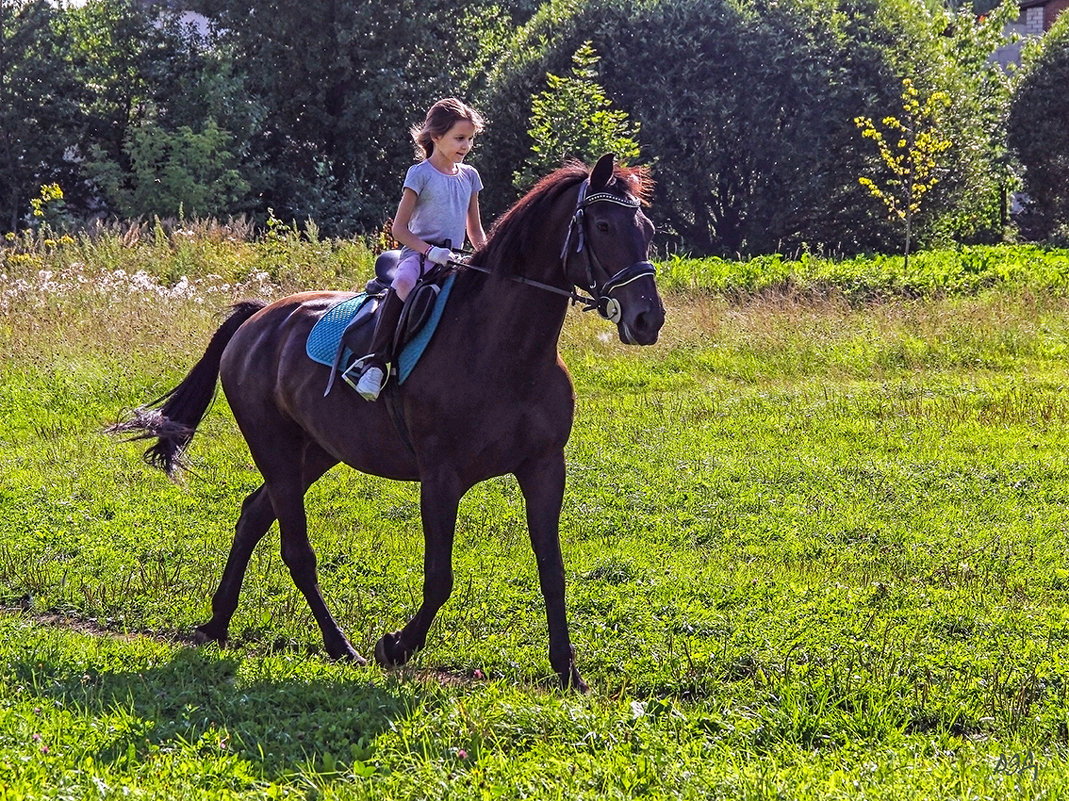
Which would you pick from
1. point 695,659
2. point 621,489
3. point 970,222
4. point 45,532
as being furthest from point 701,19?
point 695,659

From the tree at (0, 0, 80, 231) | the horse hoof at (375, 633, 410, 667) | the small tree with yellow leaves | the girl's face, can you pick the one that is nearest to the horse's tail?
the girl's face

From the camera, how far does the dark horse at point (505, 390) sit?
590 centimetres

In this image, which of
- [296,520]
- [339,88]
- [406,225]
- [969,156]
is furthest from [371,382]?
[339,88]

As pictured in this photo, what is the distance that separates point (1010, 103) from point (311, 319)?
2786 cm

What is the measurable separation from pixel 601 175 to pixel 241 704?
2.92 meters

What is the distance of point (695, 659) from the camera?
659cm

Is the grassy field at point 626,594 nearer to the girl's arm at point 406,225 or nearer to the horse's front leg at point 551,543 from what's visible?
the horse's front leg at point 551,543

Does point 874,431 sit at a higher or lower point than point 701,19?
lower

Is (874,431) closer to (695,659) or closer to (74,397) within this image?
(695,659)

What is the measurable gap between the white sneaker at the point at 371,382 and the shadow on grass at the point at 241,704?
141 centimetres

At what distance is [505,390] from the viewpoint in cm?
633

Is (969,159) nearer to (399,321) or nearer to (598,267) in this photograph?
(399,321)

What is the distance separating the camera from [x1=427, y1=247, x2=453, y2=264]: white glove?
649 centimetres

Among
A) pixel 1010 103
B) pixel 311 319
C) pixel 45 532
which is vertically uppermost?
pixel 1010 103
